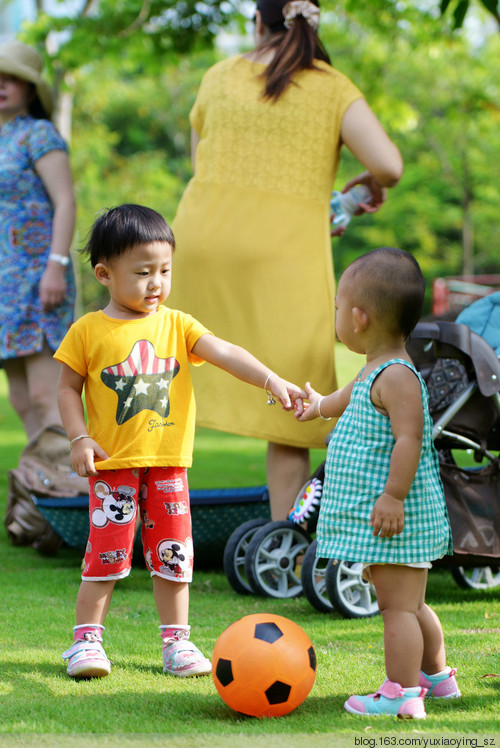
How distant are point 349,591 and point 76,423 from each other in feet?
4.32

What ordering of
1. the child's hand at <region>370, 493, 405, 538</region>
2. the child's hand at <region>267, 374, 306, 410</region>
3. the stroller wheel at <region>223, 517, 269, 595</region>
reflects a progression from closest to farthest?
the child's hand at <region>370, 493, 405, 538</region>
the child's hand at <region>267, 374, 306, 410</region>
the stroller wheel at <region>223, 517, 269, 595</region>

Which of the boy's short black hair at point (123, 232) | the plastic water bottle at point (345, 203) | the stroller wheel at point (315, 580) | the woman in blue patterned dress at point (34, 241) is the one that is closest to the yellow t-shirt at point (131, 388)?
the boy's short black hair at point (123, 232)

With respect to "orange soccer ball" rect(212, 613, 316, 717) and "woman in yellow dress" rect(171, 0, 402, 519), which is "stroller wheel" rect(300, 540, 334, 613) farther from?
"orange soccer ball" rect(212, 613, 316, 717)

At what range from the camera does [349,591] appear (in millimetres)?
3559

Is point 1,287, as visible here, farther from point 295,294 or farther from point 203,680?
point 203,680

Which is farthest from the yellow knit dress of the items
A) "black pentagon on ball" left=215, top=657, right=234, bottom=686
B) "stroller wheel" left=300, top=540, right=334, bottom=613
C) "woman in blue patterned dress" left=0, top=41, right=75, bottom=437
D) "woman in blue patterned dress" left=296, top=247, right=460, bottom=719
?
"black pentagon on ball" left=215, top=657, right=234, bottom=686

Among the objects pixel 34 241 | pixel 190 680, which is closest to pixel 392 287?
pixel 190 680

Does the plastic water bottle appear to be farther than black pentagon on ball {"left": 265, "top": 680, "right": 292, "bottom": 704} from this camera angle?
Yes

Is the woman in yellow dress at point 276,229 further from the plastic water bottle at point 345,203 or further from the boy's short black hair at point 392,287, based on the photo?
the boy's short black hair at point 392,287

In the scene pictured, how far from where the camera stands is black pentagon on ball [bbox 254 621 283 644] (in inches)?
97.9

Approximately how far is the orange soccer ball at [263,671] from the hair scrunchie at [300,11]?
2.56 metres

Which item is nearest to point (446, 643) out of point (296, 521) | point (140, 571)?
point (296, 521)

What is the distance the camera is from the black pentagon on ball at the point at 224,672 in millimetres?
2434

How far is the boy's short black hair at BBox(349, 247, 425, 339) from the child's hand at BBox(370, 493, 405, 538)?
0.46m
